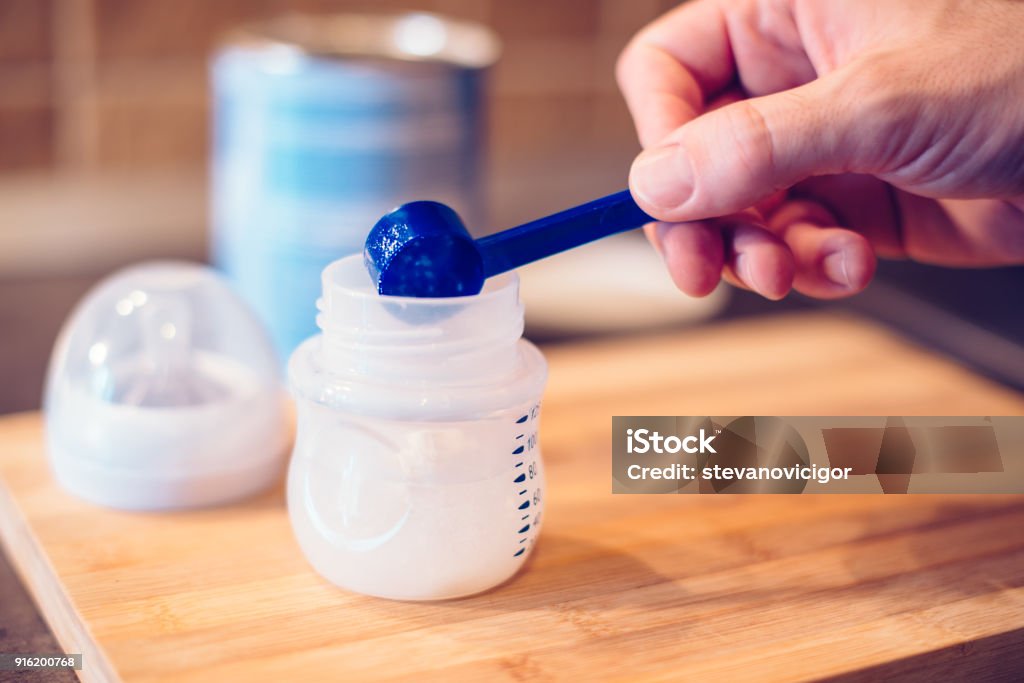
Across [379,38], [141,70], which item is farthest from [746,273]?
[141,70]

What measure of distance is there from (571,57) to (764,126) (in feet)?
3.90

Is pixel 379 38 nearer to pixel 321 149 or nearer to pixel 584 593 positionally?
pixel 321 149

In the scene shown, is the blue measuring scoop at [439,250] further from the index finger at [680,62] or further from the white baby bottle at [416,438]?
the index finger at [680,62]

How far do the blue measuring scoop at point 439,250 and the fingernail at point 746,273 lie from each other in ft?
0.45

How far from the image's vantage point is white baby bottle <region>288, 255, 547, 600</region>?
0.55m

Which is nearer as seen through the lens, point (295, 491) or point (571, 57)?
point (295, 491)

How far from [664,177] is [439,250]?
0.13 meters

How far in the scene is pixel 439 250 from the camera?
545mm

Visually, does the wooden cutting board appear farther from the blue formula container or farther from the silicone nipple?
the blue formula container

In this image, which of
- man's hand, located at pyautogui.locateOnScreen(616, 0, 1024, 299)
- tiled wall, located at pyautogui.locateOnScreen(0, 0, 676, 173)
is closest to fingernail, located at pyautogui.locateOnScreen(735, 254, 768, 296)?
man's hand, located at pyautogui.locateOnScreen(616, 0, 1024, 299)

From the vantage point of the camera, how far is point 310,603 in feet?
1.91

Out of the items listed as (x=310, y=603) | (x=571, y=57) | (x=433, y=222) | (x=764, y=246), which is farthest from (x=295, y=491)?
(x=571, y=57)

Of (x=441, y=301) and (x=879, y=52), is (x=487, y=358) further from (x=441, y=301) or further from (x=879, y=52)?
(x=879, y=52)

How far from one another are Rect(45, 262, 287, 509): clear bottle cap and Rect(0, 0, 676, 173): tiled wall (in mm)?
677
